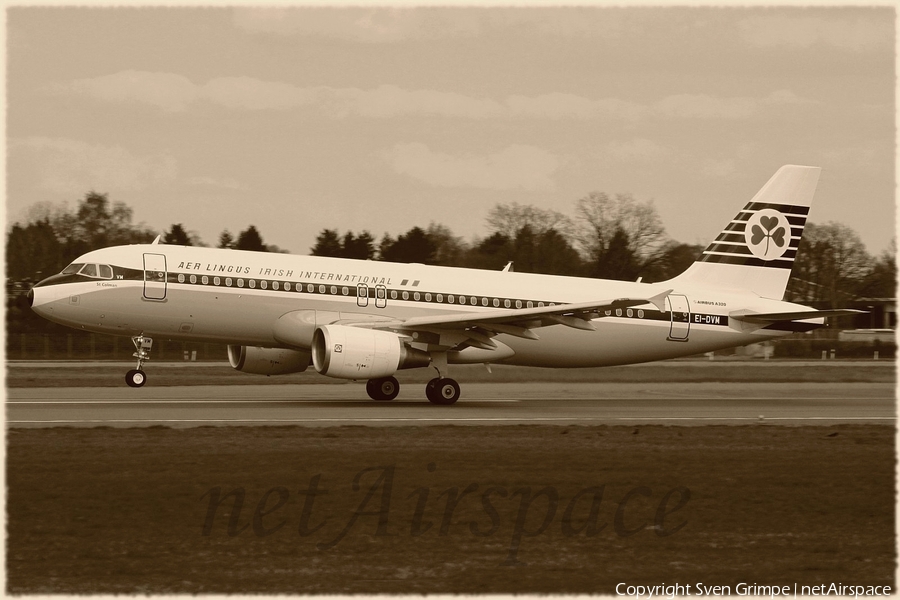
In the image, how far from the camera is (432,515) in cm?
1163

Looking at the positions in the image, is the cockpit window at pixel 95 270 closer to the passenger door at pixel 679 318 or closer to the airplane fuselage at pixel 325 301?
the airplane fuselage at pixel 325 301

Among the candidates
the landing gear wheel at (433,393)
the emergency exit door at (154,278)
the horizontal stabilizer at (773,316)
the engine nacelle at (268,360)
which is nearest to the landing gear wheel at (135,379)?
the emergency exit door at (154,278)

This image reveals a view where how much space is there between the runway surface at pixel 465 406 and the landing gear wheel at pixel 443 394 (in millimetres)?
228

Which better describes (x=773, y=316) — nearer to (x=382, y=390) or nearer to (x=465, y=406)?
(x=465, y=406)

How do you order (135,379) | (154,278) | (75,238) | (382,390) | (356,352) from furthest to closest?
(75,238)
(382,390)
(135,379)
(154,278)
(356,352)

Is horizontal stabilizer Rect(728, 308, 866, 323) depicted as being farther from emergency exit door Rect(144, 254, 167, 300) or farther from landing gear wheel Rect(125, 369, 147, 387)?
landing gear wheel Rect(125, 369, 147, 387)

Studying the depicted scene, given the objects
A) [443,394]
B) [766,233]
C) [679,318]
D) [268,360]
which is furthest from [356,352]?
[766,233]

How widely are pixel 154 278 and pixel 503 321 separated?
8274 millimetres

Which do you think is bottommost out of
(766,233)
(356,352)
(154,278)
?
(356,352)

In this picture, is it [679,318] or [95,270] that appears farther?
[679,318]

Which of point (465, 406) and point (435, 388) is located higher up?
point (435, 388)

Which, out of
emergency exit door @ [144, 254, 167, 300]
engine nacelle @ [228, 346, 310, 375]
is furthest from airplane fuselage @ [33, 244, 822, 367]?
engine nacelle @ [228, 346, 310, 375]

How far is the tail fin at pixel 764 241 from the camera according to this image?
31047 millimetres

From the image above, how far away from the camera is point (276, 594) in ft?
28.6
